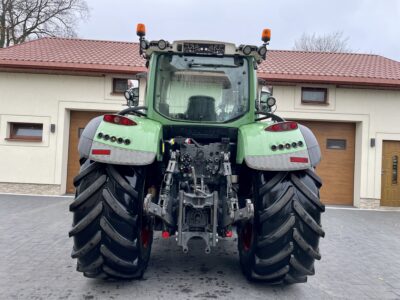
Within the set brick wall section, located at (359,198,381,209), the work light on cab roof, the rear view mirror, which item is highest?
the work light on cab roof

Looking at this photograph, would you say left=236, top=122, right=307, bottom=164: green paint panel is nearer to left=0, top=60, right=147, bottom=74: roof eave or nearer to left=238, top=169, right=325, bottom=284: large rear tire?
left=238, top=169, right=325, bottom=284: large rear tire

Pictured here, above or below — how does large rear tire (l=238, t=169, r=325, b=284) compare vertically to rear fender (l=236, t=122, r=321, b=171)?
below

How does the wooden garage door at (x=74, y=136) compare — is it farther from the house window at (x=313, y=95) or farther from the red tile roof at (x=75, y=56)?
the house window at (x=313, y=95)

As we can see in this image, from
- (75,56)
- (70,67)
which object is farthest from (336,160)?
(75,56)

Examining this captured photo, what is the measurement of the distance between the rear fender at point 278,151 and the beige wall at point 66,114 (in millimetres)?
7459

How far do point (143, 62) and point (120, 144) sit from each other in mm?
8250

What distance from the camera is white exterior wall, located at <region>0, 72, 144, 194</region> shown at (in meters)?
9.88

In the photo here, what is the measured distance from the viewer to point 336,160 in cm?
1055

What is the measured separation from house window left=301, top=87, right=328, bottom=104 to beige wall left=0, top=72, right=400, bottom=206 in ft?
0.84

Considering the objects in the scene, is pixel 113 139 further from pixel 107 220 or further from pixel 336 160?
pixel 336 160

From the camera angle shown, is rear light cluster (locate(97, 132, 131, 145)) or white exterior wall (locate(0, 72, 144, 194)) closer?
rear light cluster (locate(97, 132, 131, 145))

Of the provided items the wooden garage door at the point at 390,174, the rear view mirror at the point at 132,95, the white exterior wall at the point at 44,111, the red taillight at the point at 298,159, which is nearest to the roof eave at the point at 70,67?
the white exterior wall at the point at 44,111

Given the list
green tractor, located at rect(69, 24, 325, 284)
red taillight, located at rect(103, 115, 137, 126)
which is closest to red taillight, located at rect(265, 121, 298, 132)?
green tractor, located at rect(69, 24, 325, 284)

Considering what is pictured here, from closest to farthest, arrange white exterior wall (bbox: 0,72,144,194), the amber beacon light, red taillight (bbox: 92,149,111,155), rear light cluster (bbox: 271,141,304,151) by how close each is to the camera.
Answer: red taillight (bbox: 92,149,111,155) < rear light cluster (bbox: 271,141,304,151) < the amber beacon light < white exterior wall (bbox: 0,72,144,194)
